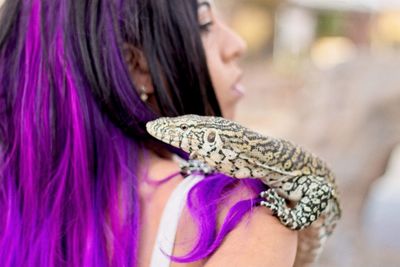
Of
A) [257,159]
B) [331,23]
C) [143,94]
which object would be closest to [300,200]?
[257,159]

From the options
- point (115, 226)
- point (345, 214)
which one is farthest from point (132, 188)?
point (345, 214)

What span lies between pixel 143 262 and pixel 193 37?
47 cm

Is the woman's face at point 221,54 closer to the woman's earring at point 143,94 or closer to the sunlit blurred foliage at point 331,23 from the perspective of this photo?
the woman's earring at point 143,94

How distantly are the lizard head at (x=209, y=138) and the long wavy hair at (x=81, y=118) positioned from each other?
0.06 m

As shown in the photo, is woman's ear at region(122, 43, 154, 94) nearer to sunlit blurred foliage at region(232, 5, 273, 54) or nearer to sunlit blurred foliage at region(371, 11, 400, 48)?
sunlit blurred foliage at region(232, 5, 273, 54)

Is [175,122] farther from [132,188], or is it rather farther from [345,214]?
[345,214]

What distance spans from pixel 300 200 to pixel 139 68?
0.43 meters

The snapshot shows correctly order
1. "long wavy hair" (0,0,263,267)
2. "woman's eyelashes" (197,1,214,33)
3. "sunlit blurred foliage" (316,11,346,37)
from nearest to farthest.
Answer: "long wavy hair" (0,0,263,267) → "woman's eyelashes" (197,1,214,33) → "sunlit blurred foliage" (316,11,346,37)

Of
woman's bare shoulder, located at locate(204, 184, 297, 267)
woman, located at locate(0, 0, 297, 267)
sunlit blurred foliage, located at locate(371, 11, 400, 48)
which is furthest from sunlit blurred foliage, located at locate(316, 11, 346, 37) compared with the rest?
woman's bare shoulder, located at locate(204, 184, 297, 267)

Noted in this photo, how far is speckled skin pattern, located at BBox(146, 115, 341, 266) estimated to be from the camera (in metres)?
1.10

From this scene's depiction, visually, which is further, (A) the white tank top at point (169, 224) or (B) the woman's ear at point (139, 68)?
(B) the woman's ear at point (139, 68)

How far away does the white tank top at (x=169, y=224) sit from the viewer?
3.62 feet

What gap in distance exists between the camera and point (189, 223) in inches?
43.4

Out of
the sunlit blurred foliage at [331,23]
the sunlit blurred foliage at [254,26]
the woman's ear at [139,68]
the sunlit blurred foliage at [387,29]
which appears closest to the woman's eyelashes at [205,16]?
the woman's ear at [139,68]
